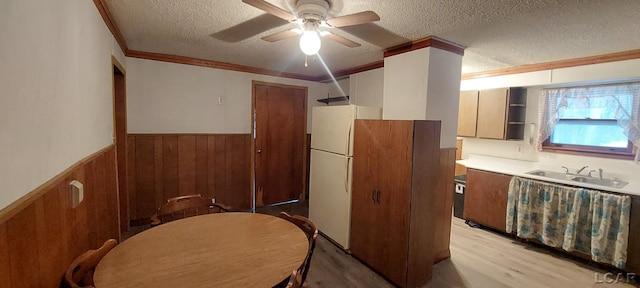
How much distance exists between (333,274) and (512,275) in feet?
5.50

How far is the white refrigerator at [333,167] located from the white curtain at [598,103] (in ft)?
7.66

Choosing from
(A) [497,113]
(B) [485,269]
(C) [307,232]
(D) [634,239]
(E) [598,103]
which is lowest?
(B) [485,269]

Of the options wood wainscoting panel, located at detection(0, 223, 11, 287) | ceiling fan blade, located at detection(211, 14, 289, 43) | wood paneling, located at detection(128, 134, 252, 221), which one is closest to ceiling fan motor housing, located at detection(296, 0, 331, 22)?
ceiling fan blade, located at detection(211, 14, 289, 43)

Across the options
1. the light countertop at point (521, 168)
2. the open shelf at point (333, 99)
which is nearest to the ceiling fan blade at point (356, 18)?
the open shelf at point (333, 99)

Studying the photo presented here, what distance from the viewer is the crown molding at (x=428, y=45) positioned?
95.3 inches

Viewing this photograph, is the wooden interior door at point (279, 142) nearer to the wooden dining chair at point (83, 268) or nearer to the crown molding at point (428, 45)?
the crown molding at point (428, 45)

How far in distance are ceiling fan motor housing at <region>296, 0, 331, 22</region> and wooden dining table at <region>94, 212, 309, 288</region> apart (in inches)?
54.5

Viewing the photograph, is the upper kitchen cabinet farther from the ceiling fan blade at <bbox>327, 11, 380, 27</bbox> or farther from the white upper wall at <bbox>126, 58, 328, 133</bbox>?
the white upper wall at <bbox>126, 58, 328, 133</bbox>

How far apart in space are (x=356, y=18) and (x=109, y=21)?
194 centimetres

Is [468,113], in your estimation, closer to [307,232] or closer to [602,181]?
[602,181]

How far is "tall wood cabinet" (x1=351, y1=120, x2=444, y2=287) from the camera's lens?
7.26ft

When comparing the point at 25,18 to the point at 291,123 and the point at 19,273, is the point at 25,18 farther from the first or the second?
the point at 291,123

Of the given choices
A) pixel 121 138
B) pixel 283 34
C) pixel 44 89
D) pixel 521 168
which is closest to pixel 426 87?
pixel 283 34

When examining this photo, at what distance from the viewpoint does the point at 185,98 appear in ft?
11.6
